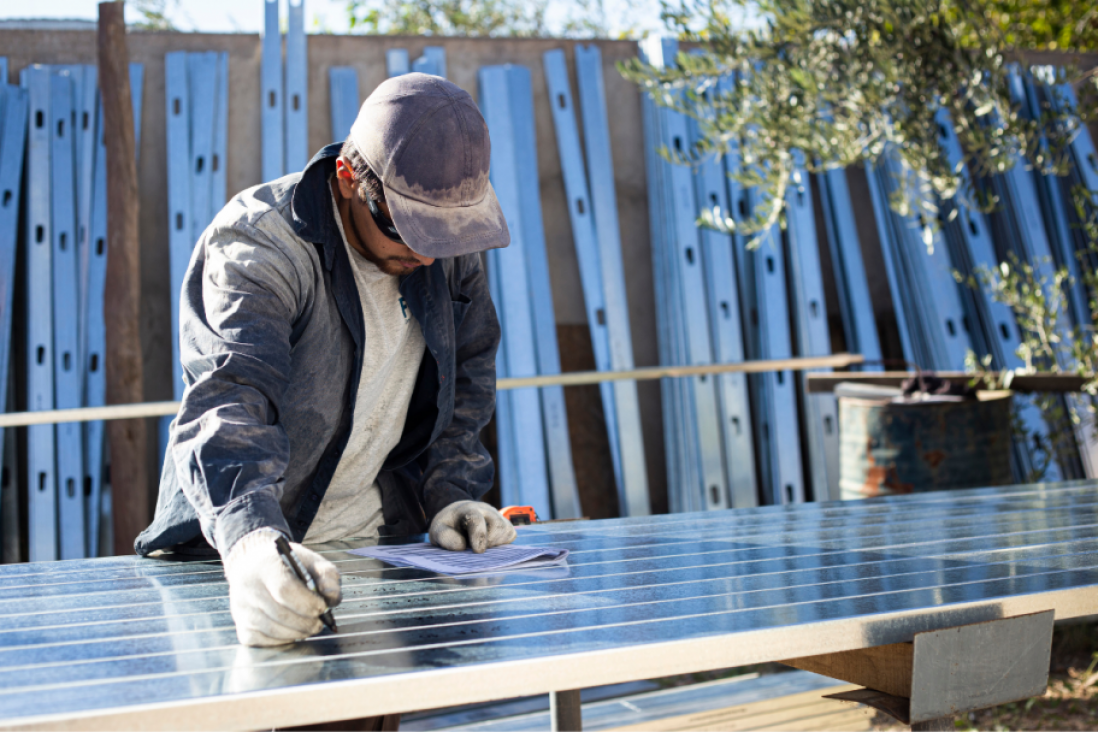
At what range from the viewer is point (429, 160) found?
1647 millimetres

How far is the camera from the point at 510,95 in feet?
17.9

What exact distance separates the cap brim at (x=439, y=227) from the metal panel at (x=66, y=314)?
3.83 meters

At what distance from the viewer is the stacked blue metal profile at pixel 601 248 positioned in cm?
521

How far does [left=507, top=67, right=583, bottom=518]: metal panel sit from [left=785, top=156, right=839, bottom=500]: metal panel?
147cm

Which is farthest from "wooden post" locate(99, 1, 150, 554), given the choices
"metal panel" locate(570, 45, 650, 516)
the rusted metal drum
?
the rusted metal drum

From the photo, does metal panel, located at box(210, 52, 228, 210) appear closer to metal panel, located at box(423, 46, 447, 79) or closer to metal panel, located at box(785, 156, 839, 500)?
metal panel, located at box(423, 46, 447, 79)

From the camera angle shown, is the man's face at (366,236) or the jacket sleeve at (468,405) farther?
the jacket sleeve at (468,405)

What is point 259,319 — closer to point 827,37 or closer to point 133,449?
point 827,37

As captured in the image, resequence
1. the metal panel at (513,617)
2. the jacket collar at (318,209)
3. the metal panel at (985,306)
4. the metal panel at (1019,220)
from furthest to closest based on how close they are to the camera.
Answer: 1. the metal panel at (1019,220)
2. the metal panel at (985,306)
3. the jacket collar at (318,209)
4. the metal panel at (513,617)

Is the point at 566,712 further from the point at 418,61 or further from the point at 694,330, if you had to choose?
the point at 418,61

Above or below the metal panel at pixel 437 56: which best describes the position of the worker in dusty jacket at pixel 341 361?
below

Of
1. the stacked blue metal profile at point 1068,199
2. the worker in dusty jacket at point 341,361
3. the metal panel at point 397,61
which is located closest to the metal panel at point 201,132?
the metal panel at point 397,61

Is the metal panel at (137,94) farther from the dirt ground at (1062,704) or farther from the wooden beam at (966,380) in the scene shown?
the dirt ground at (1062,704)

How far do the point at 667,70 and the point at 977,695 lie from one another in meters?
3.35
